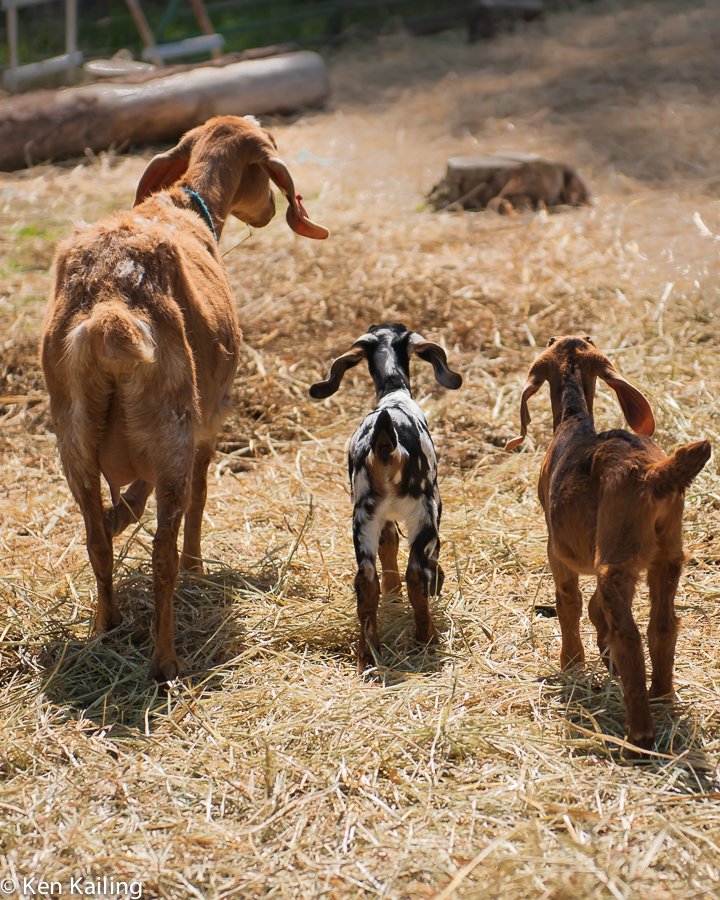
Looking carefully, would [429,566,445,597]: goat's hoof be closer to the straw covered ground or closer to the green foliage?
the straw covered ground

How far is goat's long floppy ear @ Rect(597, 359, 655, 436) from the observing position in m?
3.46

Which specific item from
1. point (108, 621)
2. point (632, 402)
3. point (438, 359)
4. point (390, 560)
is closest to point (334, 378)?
point (438, 359)

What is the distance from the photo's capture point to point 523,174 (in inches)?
344

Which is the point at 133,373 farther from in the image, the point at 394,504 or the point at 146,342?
the point at 394,504

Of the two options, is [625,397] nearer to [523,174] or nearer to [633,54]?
[523,174]

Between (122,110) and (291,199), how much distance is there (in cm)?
731

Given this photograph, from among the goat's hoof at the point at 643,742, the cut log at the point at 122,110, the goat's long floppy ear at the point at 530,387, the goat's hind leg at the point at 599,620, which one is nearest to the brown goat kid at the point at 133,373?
the goat's long floppy ear at the point at 530,387

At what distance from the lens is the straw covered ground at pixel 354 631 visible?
105 inches

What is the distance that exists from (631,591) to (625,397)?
0.94 meters

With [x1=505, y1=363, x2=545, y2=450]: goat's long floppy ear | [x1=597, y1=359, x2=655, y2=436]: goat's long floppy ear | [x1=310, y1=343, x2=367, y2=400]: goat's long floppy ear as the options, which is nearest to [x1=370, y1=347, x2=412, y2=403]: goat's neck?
[x1=310, y1=343, x2=367, y2=400]: goat's long floppy ear

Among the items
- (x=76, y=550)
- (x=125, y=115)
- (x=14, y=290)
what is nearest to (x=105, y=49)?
(x=125, y=115)

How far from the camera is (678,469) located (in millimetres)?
2801

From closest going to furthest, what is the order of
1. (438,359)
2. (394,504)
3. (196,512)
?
(394,504)
(438,359)
(196,512)

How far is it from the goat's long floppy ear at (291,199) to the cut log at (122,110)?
6.83 m
